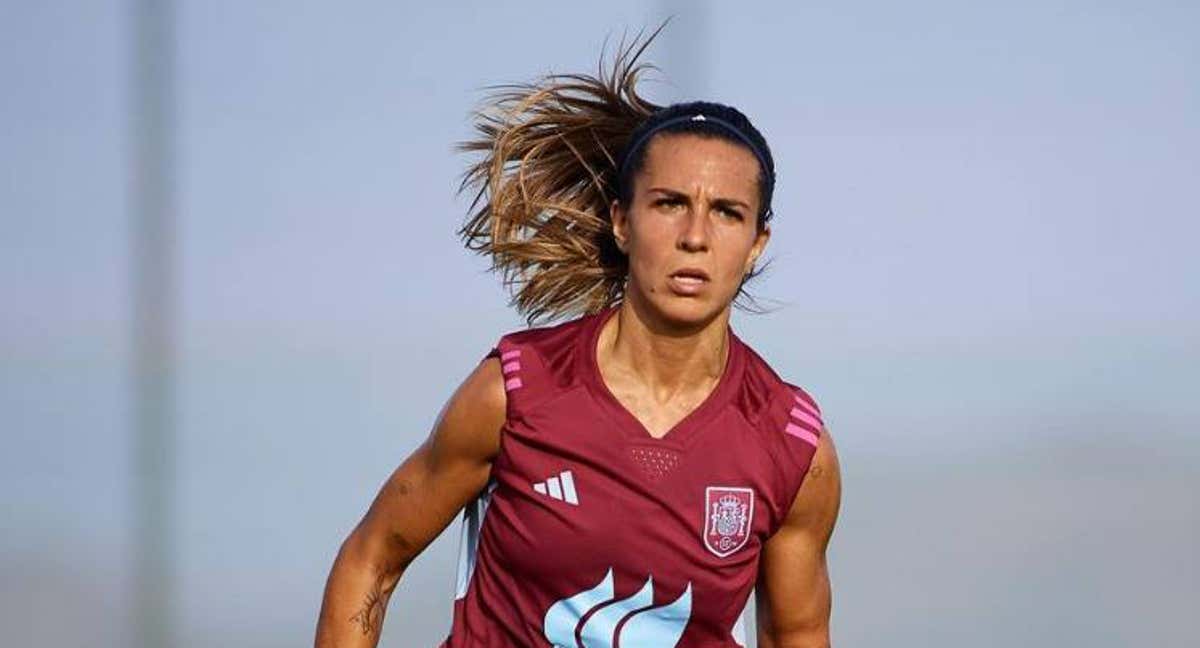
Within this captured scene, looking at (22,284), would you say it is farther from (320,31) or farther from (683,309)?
(683,309)

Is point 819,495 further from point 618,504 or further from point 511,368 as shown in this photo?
point 511,368

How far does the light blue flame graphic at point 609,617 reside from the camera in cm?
246

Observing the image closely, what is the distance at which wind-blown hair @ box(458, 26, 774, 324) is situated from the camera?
2740mm

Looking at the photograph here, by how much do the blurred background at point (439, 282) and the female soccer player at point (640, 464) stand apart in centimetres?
118

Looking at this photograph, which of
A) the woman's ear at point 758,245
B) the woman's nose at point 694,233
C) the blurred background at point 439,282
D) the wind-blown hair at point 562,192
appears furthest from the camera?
the blurred background at point 439,282

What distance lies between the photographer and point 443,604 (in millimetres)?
3881

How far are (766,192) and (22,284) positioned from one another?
213cm

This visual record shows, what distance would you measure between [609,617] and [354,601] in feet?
1.03

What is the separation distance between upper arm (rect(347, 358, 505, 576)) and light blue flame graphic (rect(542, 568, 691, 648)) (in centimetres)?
18

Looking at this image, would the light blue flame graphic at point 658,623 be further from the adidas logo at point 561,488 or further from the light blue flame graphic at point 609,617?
the adidas logo at point 561,488

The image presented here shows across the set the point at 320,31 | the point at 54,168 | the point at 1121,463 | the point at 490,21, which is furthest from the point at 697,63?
the point at 54,168

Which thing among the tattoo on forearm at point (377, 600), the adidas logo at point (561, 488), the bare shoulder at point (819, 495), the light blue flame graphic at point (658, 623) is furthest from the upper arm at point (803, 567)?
the tattoo on forearm at point (377, 600)

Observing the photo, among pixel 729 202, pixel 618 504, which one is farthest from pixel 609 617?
pixel 729 202

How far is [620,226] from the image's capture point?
102 inches
